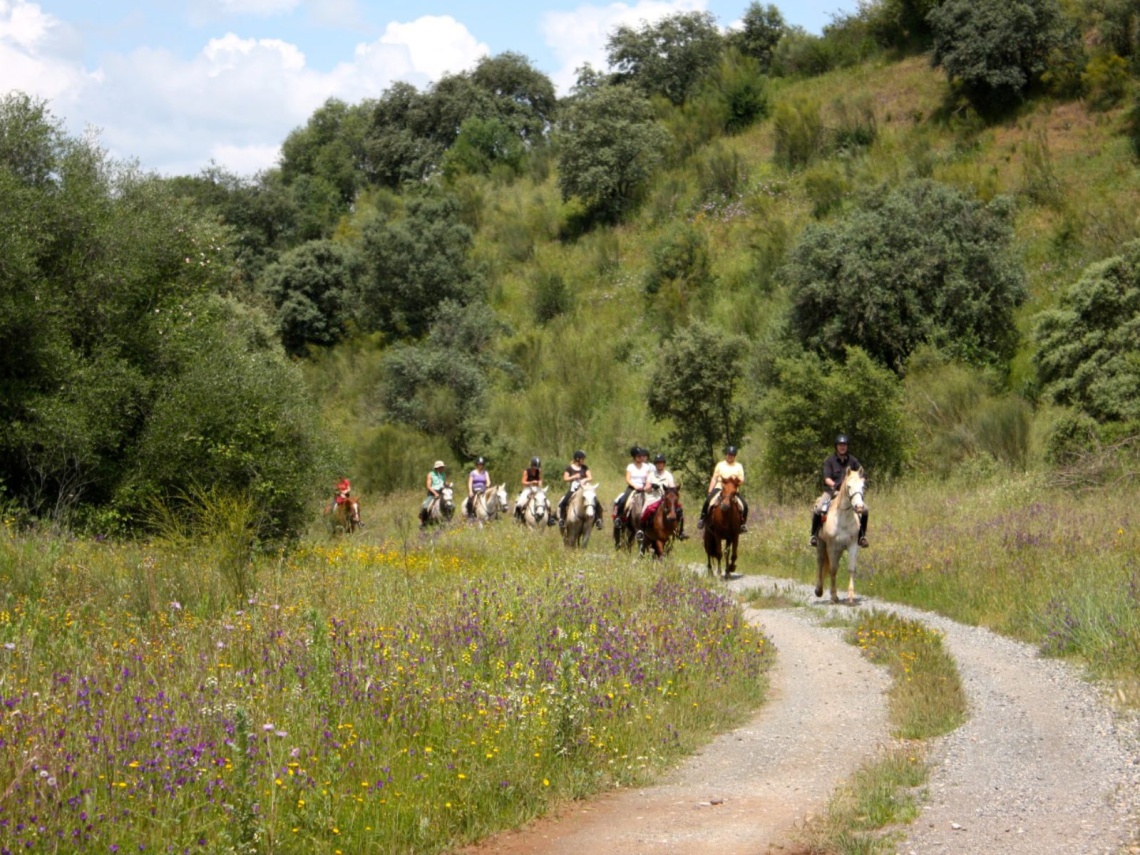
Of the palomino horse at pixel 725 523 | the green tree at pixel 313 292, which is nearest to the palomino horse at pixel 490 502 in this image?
the palomino horse at pixel 725 523

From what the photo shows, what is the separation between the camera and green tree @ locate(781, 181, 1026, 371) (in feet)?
129

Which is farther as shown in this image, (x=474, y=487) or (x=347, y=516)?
(x=474, y=487)

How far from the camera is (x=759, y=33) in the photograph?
264 feet

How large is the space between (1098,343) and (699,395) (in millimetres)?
11119

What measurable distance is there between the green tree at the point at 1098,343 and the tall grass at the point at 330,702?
761 inches

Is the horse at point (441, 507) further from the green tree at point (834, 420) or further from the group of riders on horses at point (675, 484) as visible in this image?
the green tree at point (834, 420)

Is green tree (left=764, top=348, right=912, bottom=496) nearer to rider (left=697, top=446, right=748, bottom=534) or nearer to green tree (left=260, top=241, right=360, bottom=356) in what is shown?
rider (left=697, top=446, right=748, bottom=534)

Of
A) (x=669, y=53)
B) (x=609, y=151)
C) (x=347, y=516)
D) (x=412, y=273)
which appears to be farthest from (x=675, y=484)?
(x=669, y=53)

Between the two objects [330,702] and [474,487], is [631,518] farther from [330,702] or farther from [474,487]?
[330,702]

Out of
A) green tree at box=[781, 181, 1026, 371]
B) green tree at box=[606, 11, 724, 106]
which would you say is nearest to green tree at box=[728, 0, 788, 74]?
green tree at box=[606, 11, 724, 106]

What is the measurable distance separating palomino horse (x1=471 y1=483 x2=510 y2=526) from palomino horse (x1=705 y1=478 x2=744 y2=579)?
13250 mm

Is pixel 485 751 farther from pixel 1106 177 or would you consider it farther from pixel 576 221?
pixel 576 221

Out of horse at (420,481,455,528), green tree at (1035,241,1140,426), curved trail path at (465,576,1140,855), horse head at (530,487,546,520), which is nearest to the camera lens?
curved trail path at (465,576,1140,855)

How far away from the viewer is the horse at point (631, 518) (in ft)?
75.6
